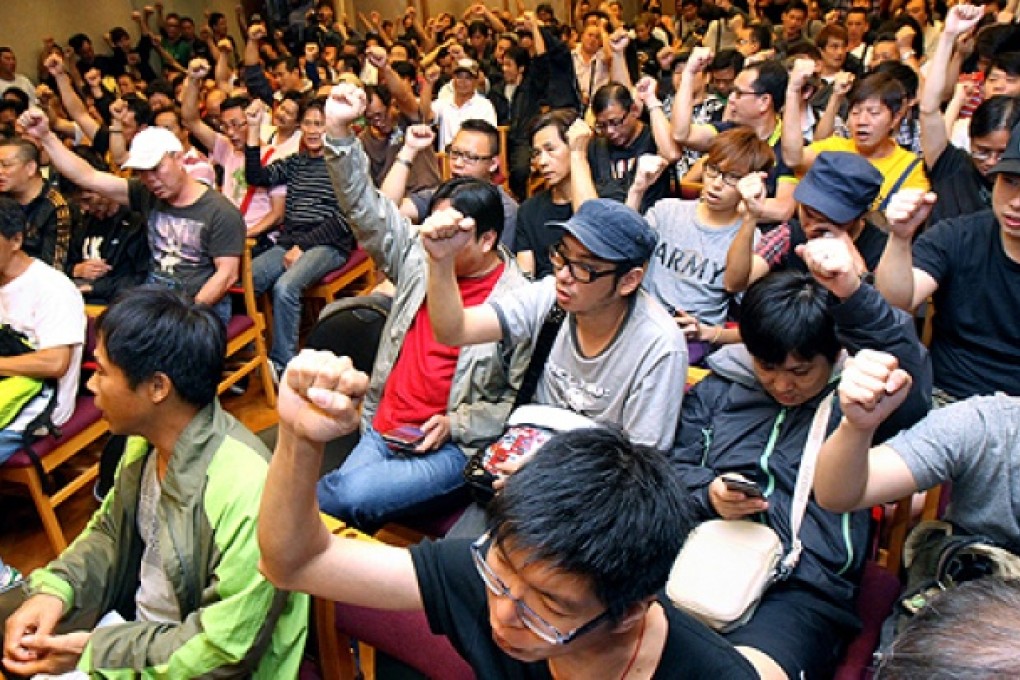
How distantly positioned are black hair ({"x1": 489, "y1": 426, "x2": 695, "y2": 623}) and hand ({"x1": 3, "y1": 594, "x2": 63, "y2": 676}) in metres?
1.01

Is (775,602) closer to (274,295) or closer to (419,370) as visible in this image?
(419,370)

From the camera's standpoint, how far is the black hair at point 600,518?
0.95 m

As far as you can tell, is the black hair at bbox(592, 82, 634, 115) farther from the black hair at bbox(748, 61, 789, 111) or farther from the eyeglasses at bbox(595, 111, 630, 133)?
the black hair at bbox(748, 61, 789, 111)

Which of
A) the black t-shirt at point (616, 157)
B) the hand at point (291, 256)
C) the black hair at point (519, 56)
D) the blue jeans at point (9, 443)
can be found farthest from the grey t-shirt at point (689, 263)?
the black hair at point (519, 56)

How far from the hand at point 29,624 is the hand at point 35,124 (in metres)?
2.35

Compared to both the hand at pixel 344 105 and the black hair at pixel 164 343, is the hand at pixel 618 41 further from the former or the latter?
the black hair at pixel 164 343

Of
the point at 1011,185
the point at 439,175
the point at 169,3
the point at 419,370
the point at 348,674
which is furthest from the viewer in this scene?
the point at 169,3

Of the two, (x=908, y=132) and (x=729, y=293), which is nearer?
(x=729, y=293)

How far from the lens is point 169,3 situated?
9570 millimetres

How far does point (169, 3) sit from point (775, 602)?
10199 millimetres

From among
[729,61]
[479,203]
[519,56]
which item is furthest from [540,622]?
[519,56]

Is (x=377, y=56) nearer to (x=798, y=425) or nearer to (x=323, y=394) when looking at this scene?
(x=798, y=425)

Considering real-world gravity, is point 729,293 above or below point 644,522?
below

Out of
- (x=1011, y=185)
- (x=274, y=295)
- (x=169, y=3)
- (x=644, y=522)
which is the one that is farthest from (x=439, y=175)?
(x=169, y=3)
